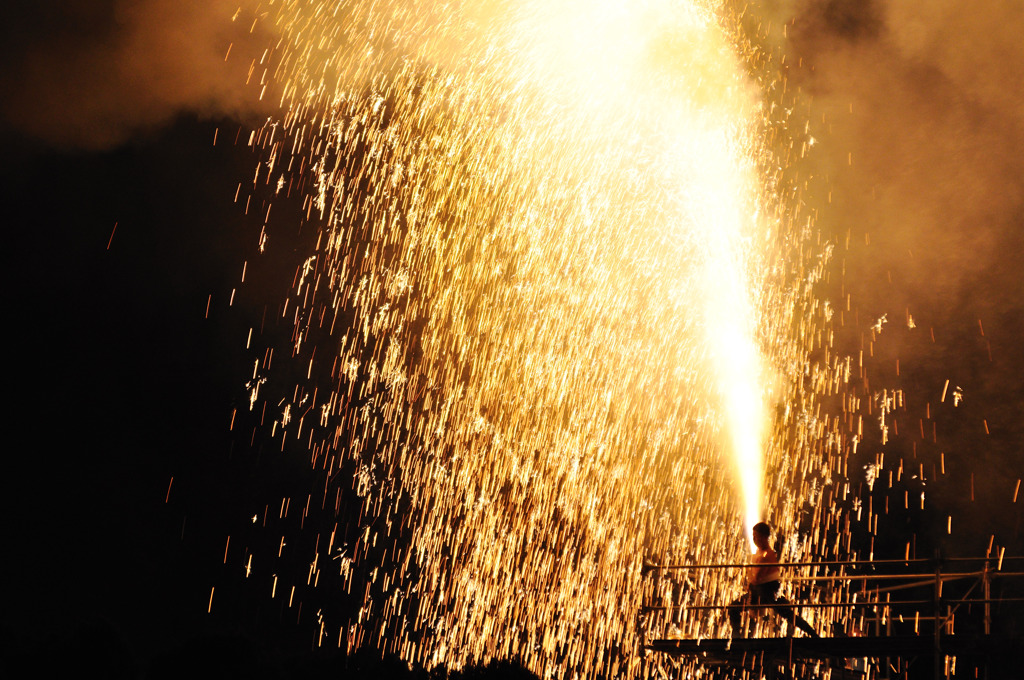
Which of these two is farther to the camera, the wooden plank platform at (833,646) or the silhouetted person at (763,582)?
the silhouetted person at (763,582)

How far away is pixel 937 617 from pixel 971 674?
13468mm

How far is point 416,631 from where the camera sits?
157ft

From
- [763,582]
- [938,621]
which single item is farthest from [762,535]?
[938,621]

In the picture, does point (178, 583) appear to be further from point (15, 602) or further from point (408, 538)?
point (408, 538)

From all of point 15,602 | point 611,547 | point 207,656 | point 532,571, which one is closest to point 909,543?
point 611,547

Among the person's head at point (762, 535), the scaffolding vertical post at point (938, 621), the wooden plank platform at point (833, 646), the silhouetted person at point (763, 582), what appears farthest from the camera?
the person's head at point (762, 535)

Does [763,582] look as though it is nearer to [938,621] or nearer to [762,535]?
[762,535]

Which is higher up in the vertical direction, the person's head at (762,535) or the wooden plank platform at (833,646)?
the person's head at (762,535)

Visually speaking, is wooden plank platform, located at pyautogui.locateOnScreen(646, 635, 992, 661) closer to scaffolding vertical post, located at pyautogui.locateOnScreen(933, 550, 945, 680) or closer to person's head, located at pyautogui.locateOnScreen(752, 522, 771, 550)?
scaffolding vertical post, located at pyautogui.locateOnScreen(933, 550, 945, 680)

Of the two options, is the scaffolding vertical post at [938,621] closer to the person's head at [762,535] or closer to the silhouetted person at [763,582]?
the silhouetted person at [763,582]

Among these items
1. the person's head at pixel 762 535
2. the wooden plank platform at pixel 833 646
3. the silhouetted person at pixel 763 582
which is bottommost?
the wooden plank platform at pixel 833 646

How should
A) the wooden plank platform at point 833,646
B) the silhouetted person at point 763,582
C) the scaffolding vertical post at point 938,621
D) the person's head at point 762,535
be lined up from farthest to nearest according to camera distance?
the person's head at point 762,535 → the silhouetted person at point 763,582 → the wooden plank platform at point 833,646 → the scaffolding vertical post at point 938,621

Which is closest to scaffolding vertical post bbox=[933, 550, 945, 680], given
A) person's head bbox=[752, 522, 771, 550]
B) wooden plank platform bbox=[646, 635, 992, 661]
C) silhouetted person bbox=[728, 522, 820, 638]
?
wooden plank platform bbox=[646, 635, 992, 661]

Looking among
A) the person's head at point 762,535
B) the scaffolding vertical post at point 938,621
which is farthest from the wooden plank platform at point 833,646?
the person's head at point 762,535
